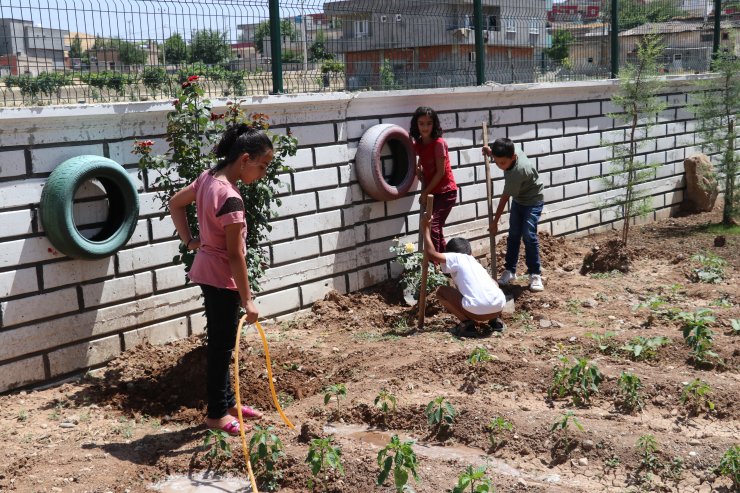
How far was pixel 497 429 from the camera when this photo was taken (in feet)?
16.3

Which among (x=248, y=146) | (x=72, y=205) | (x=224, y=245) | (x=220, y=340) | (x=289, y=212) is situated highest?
(x=248, y=146)

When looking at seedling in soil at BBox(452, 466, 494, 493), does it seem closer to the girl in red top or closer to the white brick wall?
the white brick wall

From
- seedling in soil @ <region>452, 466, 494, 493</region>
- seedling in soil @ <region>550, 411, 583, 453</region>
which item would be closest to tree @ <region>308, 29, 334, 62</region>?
seedling in soil @ <region>550, 411, 583, 453</region>

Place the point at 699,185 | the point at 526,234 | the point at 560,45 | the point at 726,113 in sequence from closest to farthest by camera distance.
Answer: the point at 526,234
the point at 560,45
the point at 726,113
the point at 699,185

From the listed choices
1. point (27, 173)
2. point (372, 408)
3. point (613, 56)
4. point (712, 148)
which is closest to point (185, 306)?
point (27, 173)

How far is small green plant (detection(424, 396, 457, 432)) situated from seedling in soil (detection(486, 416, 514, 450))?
0.71 ft

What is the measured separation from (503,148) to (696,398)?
10.5ft

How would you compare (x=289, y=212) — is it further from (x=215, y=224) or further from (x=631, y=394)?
(x=631, y=394)

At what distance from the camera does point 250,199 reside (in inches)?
246

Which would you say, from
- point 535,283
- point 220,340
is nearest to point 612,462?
point 220,340

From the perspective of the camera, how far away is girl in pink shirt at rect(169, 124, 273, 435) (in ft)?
15.6

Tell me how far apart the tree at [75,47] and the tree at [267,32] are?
1.66 metres

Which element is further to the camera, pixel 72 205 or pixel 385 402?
pixel 72 205

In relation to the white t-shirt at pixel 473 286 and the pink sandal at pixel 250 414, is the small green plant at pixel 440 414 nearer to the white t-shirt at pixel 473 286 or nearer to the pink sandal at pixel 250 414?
the pink sandal at pixel 250 414
